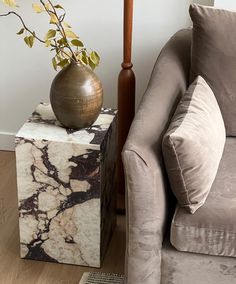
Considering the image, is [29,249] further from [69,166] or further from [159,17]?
[159,17]

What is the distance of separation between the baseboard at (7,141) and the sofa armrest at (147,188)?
1.11m

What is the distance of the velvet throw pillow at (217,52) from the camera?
6.92 ft

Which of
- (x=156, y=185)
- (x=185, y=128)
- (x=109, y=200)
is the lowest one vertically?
(x=109, y=200)

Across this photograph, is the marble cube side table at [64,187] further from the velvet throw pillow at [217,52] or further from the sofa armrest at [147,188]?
the velvet throw pillow at [217,52]

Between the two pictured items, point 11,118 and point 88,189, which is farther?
point 11,118

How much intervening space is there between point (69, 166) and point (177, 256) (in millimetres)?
477

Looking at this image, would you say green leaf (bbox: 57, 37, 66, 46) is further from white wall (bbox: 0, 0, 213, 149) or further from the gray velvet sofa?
white wall (bbox: 0, 0, 213, 149)

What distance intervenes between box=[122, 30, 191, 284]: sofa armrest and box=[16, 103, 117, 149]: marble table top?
0.70 feet

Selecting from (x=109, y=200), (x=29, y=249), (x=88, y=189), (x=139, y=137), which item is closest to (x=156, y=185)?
(x=139, y=137)

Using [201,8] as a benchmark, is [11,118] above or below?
below

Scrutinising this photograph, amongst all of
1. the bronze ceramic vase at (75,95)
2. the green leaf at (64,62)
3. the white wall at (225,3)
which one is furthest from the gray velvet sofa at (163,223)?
the white wall at (225,3)

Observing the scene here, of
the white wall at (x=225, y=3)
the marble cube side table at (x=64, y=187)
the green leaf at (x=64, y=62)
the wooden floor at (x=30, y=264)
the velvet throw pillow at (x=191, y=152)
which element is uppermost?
the white wall at (x=225, y=3)

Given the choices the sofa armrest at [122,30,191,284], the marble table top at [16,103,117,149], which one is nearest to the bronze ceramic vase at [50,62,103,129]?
the marble table top at [16,103,117,149]

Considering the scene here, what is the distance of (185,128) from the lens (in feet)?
5.76
